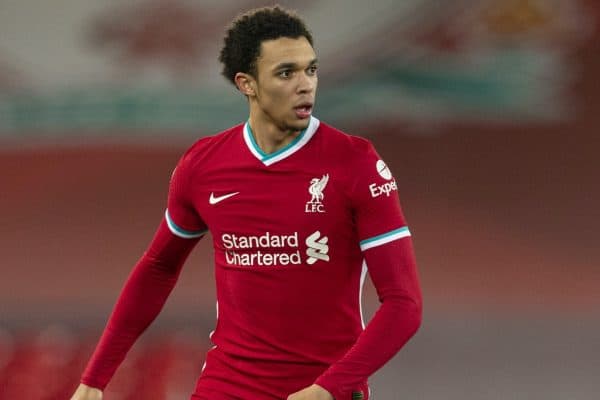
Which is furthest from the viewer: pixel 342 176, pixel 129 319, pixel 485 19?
pixel 485 19

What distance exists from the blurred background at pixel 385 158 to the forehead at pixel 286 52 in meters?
2.83

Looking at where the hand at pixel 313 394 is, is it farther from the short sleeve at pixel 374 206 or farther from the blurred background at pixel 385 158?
the blurred background at pixel 385 158

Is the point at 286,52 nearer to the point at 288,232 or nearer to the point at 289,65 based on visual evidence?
the point at 289,65

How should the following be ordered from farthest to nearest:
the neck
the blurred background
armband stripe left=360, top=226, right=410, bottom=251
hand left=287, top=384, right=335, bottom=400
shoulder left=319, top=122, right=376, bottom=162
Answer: the blurred background, the neck, shoulder left=319, top=122, right=376, bottom=162, armband stripe left=360, top=226, right=410, bottom=251, hand left=287, top=384, right=335, bottom=400

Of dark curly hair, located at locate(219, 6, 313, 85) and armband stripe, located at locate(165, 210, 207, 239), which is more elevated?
dark curly hair, located at locate(219, 6, 313, 85)

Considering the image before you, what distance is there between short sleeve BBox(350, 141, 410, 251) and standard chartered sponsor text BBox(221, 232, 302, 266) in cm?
17

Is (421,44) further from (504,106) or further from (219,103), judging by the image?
(219,103)

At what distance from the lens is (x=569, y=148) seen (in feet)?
20.7

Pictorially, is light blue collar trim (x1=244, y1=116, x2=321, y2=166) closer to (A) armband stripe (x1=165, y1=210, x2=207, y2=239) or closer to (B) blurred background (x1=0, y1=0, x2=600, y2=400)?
(A) armband stripe (x1=165, y1=210, x2=207, y2=239)

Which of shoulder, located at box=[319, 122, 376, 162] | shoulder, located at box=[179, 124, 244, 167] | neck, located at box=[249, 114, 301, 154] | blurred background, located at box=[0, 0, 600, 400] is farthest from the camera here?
blurred background, located at box=[0, 0, 600, 400]

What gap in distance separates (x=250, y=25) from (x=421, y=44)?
3.18 m

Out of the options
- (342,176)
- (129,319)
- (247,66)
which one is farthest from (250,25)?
(129,319)

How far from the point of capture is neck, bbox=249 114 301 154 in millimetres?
3189

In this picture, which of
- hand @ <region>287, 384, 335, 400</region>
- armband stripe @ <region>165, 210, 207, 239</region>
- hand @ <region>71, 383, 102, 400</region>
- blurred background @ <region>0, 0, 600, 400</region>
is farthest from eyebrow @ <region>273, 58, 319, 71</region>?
blurred background @ <region>0, 0, 600, 400</region>
